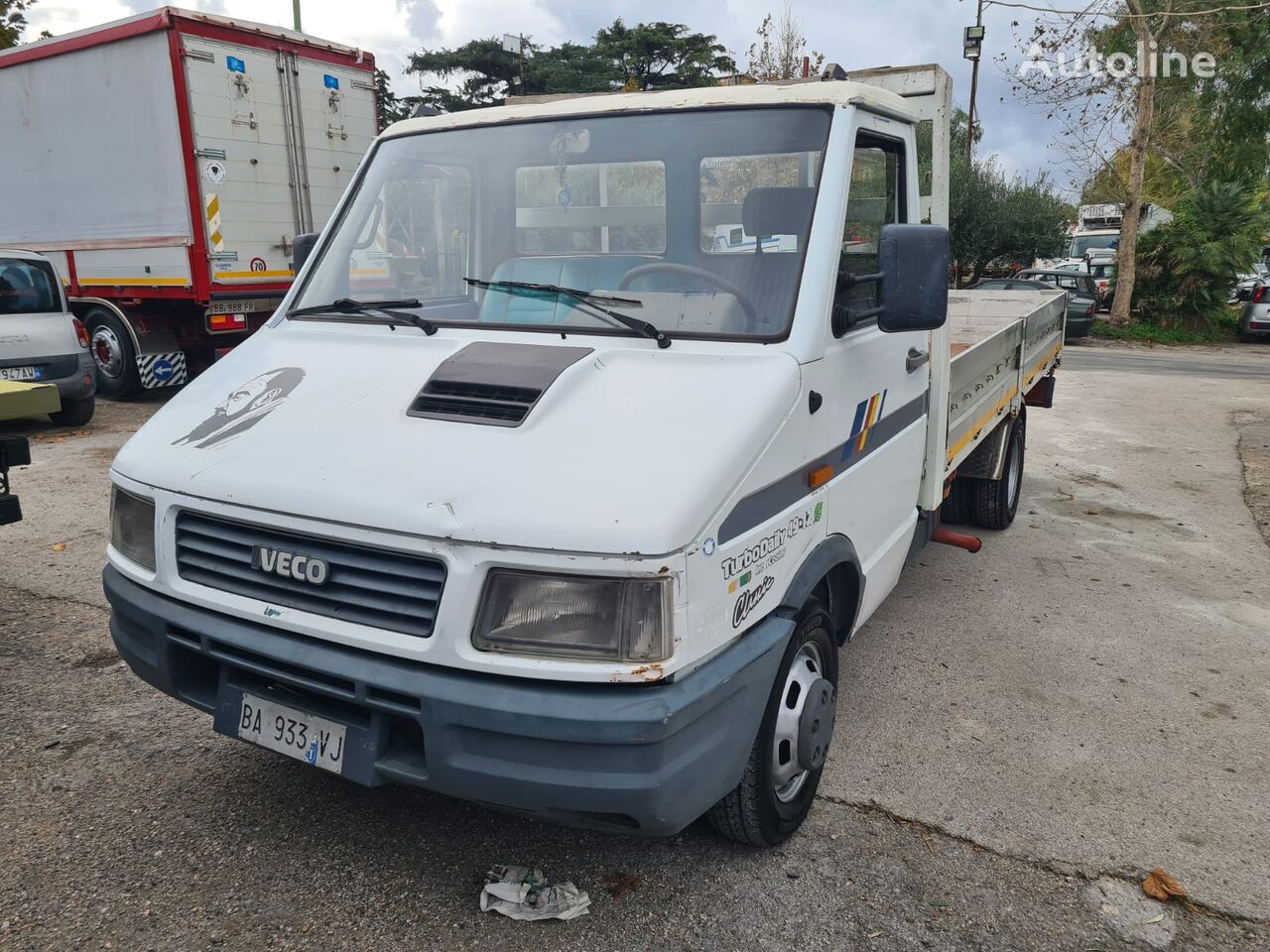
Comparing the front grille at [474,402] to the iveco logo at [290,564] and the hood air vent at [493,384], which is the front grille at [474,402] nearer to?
the hood air vent at [493,384]

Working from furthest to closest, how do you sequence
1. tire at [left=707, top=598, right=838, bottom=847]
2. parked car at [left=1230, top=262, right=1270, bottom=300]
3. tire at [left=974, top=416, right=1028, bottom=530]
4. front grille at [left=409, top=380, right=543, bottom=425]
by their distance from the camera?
parked car at [left=1230, top=262, right=1270, bottom=300] < tire at [left=974, top=416, right=1028, bottom=530] < tire at [left=707, top=598, right=838, bottom=847] < front grille at [left=409, top=380, right=543, bottom=425]

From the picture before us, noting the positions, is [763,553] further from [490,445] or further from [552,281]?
[552,281]

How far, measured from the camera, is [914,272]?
10.1 ft

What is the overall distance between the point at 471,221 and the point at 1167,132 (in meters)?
23.7

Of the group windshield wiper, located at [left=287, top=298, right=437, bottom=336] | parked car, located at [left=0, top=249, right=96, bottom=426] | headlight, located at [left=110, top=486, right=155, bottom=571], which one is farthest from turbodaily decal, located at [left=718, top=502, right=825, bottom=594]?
parked car, located at [left=0, top=249, right=96, bottom=426]

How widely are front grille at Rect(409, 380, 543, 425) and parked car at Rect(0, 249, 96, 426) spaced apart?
767 cm

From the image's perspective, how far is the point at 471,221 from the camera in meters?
3.84

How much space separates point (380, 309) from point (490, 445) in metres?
1.13

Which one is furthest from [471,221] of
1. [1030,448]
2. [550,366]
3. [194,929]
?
[1030,448]

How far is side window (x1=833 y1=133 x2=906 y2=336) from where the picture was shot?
322 cm

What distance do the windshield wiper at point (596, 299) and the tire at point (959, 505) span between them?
4.06m

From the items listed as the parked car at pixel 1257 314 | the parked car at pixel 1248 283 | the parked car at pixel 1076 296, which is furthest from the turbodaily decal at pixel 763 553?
the parked car at pixel 1248 283

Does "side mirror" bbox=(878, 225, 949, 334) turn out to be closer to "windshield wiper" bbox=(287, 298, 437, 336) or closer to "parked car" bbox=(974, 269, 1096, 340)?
"windshield wiper" bbox=(287, 298, 437, 336)

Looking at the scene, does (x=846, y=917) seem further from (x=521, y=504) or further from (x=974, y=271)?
(x=974, y=271)
